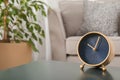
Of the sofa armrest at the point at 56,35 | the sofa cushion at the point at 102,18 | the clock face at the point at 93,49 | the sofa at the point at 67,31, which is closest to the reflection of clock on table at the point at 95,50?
the clock face at the point at 93,49

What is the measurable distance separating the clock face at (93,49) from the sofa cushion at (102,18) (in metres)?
1.32

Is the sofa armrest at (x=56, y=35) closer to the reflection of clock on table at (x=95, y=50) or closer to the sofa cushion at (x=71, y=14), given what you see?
the sofa cushion at (x=71, y=14)

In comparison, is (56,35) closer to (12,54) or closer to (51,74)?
(12,54)

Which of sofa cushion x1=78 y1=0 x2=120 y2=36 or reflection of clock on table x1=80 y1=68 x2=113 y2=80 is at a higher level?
sofa cushion x1=78 y1=0 x2=120 y2=36

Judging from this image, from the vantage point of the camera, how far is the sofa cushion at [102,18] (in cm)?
221

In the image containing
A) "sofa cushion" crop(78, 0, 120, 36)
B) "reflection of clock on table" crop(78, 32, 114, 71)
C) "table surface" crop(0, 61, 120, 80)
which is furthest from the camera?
"sofa cushion" crop(78, 0, 120, 36)

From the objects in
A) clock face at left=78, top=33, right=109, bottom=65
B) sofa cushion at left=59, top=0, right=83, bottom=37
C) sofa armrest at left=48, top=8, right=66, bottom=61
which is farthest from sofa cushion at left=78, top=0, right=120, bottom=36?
clock face at left=78, top=33, right=109, bottom=65

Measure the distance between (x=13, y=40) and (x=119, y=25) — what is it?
3.72 ft

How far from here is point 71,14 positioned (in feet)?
7.92

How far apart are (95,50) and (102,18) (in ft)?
4.55

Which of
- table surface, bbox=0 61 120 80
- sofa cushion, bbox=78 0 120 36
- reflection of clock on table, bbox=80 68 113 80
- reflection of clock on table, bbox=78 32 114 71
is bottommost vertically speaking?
reflection of clock on table, bbox=80 68 113 80

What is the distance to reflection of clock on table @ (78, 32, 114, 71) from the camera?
0.86 m

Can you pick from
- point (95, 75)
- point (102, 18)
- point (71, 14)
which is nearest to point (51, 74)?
point (95, 75)

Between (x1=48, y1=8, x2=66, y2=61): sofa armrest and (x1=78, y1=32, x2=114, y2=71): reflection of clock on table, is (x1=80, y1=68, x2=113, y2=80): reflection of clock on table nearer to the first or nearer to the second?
(x1=78, y1=32, x2=114, y2=71): reflection of clock on table
